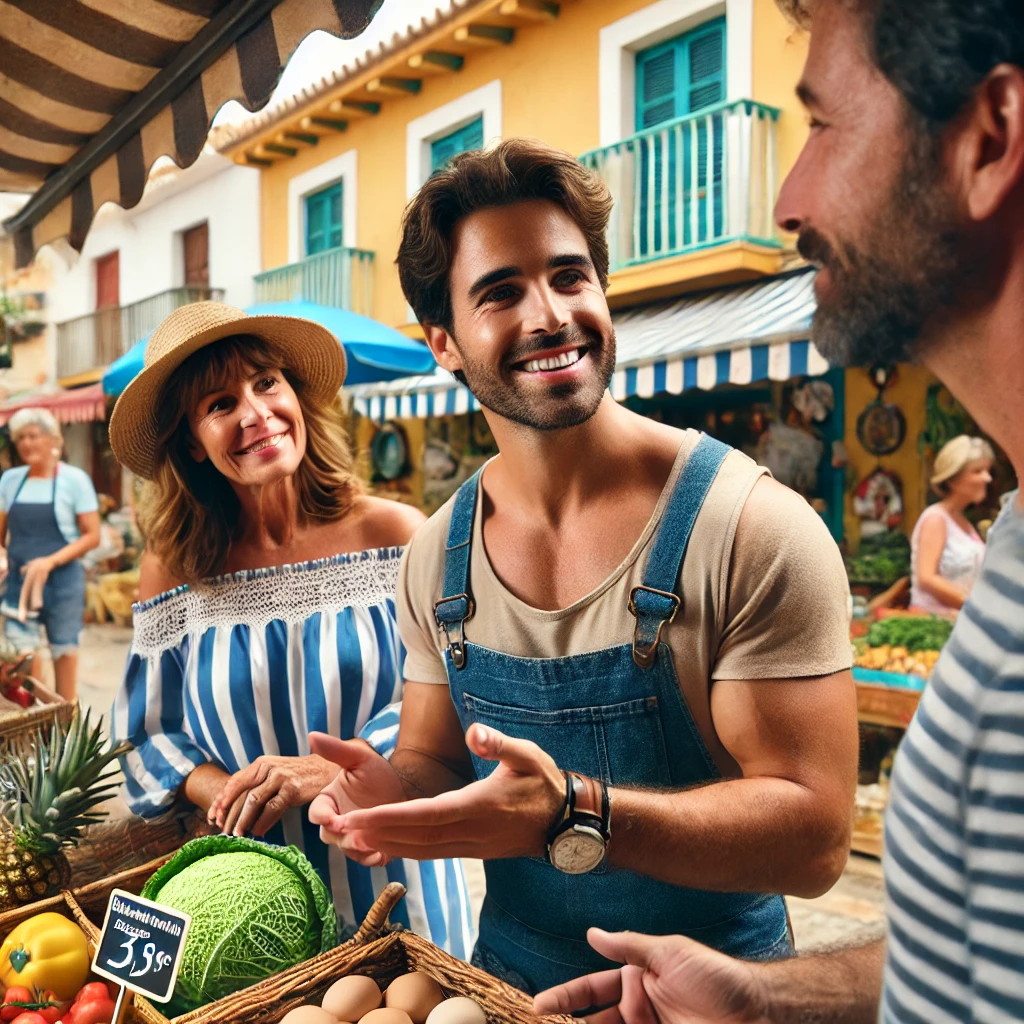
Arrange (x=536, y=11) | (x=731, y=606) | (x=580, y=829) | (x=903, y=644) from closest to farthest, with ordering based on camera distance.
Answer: (x=580, y=829) → (x=731, y=606) → (x=903, y=644) → (x=536, y=11)

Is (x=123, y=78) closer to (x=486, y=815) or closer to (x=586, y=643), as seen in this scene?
(x=586, y=643)

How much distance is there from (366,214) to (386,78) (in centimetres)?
121

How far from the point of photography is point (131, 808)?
5.65 ft

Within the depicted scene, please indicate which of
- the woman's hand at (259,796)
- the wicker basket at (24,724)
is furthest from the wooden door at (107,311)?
the woman's hand at (259,796)

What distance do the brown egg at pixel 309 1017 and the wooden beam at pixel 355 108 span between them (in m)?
7.14

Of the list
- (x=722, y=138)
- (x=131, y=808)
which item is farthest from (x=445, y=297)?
(x=722, y=138)

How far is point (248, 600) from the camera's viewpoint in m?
1.78

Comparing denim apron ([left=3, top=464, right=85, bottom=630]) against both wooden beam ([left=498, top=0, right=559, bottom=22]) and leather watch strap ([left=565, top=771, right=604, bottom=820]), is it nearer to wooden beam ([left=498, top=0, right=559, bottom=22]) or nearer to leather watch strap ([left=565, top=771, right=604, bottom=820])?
wooden beam ([left=498, top=0, right=559, bottom=22])

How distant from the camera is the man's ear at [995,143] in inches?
22.6

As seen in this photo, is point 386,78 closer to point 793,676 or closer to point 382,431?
point 382,431

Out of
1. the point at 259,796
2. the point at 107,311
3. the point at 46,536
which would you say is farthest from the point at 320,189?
the point at 259,796

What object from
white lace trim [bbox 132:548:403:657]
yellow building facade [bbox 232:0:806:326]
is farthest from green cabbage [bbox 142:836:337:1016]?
yellow building facade [bbox 232:0:806:326]

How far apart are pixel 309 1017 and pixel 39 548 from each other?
4404mm

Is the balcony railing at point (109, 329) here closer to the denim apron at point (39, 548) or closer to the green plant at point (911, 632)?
the denim apron at point (39, 548)
